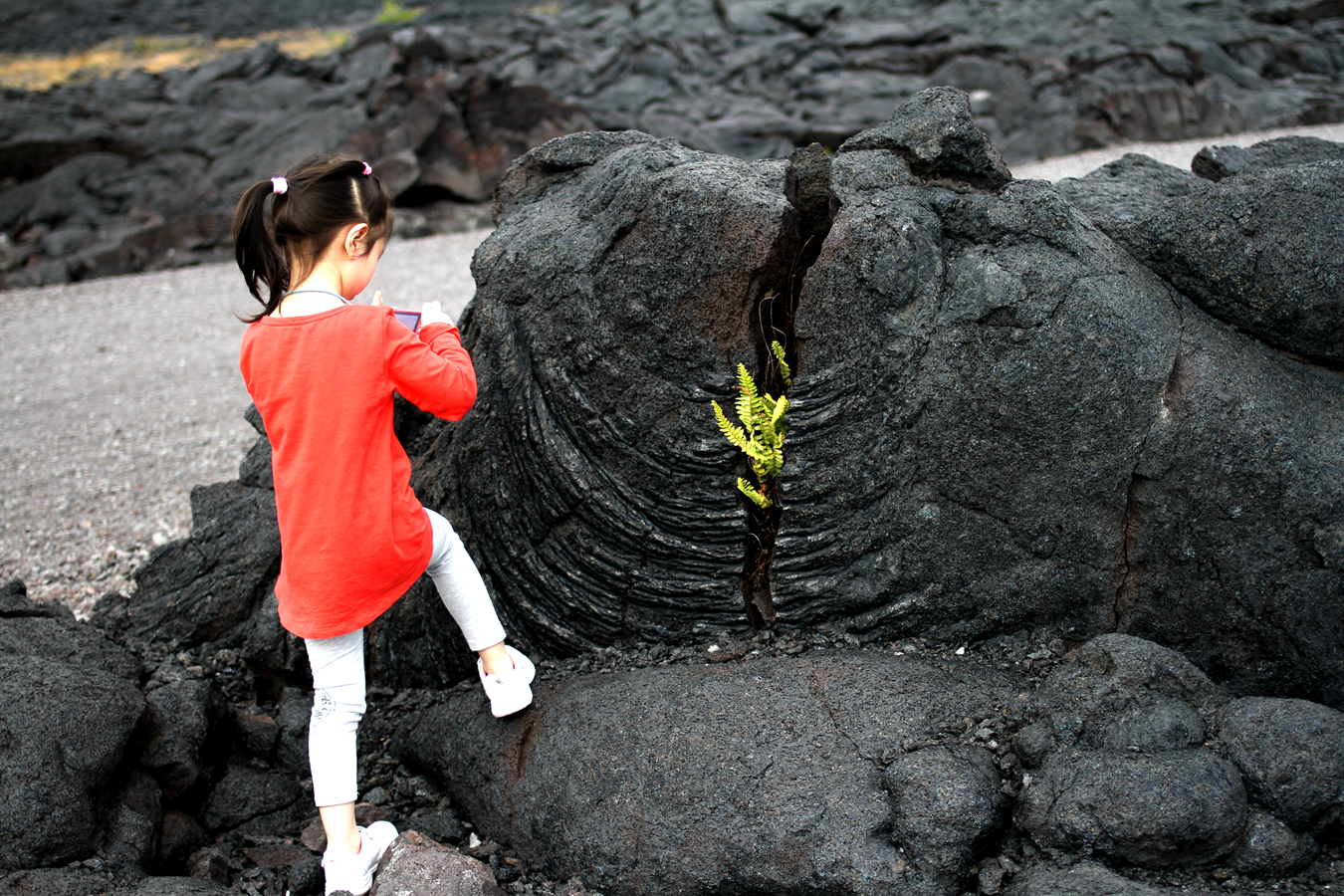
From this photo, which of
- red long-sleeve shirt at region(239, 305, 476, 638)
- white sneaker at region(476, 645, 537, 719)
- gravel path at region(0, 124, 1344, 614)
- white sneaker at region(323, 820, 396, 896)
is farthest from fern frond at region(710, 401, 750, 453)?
gravel path at region(0, 124, 1344, 614)

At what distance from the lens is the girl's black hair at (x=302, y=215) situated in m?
3.20

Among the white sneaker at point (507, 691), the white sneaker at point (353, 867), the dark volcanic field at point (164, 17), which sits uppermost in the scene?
the white sneaker at point (507, 691)

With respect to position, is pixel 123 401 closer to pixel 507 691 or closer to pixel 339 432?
pixel 507 691

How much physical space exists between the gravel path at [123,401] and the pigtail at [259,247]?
13.3 ft

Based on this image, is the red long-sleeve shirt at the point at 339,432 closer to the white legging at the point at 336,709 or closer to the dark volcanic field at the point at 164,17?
the white legging at the point at 336,709

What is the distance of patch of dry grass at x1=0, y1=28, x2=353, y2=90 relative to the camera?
20656mm

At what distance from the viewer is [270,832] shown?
13.7ft

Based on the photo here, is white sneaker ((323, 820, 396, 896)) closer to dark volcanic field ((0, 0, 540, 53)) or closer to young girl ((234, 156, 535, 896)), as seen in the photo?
young girl ((234, 156, 535, 896))

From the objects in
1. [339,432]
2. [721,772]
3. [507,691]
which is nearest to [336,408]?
[339,432]

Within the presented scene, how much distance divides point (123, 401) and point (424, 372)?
8550 mm

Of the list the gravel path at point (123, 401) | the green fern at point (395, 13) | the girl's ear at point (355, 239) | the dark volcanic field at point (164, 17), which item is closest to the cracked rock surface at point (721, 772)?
the girl's ear at point (355, 239)

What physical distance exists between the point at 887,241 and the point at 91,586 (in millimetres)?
5803

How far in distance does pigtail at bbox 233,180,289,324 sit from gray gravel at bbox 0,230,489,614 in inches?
159

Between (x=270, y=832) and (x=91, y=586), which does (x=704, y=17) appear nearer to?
(x=91, y=586)
